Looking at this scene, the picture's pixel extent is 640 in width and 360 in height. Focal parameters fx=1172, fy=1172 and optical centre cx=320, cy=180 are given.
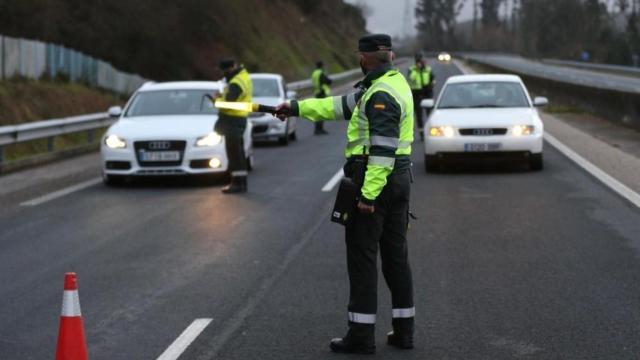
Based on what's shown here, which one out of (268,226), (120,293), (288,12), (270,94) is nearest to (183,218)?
(268,226)

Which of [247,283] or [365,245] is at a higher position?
[365,245]

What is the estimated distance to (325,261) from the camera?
10.0 metres

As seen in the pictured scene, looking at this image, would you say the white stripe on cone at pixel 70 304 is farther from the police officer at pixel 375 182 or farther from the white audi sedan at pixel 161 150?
the white audi sedan at pixel 161 150

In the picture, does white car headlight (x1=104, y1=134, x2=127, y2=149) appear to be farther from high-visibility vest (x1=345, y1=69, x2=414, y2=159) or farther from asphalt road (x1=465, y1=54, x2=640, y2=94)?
asphalt road (x1=465, y1=54, x2=640, y2=94)

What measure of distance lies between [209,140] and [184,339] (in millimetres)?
9738

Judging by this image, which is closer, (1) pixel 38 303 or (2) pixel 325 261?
(1) pixel 38 303

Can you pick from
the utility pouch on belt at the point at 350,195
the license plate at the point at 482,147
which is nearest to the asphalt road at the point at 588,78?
the license plate at the point at 482,147

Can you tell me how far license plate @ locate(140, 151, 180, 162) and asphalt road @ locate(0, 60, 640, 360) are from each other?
64cm

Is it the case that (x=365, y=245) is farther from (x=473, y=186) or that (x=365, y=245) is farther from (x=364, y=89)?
(x=473, y=186)

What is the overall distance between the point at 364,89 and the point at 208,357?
1.78 meters

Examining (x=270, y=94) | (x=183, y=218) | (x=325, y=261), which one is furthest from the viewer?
(x=270, y=94)

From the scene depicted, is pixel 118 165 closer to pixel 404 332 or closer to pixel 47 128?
pixel 47 128

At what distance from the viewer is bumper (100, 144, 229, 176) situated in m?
16.5

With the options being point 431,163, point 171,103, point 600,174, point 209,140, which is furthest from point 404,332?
point 171,103
